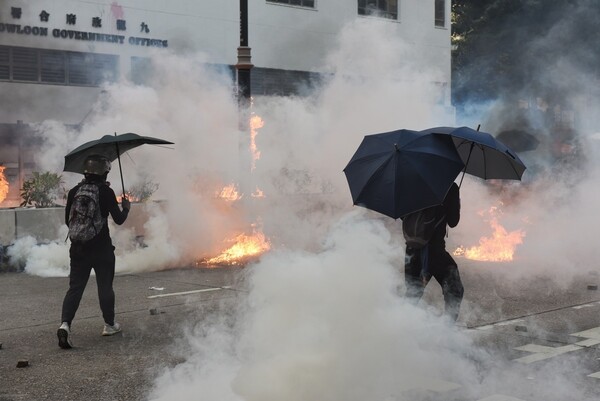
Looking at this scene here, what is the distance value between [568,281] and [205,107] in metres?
6.18

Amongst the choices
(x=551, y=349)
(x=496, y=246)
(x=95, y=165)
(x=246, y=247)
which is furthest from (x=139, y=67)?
(x=551, y=349)

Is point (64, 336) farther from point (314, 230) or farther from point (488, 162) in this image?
point (314, 230)

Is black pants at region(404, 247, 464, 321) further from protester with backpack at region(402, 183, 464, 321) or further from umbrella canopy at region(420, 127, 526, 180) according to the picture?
umbrella canopy at region(420, 127, 526, 180)

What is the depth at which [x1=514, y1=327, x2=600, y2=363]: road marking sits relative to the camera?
5.11 meters

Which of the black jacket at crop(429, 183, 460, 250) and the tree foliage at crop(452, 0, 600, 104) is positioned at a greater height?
the tree foliage at crop(452, 0, 600, 104)

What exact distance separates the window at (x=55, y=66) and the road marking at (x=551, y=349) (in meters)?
14.7

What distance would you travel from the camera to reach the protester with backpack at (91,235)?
18.8ft

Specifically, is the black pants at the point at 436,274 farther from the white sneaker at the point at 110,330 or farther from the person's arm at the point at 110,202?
the white sneaker at the point at 110,330

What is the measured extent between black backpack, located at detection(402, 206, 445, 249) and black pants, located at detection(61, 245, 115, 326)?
2.42 metres

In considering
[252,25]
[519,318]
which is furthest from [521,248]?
[252,25]

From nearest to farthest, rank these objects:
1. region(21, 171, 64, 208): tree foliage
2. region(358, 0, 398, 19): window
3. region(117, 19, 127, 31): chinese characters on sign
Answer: region(21, 171, 64, 208): tree foliage, region(117, 19, 127, 31): chinese characters on sign, region(358, 0, 398, 19): window

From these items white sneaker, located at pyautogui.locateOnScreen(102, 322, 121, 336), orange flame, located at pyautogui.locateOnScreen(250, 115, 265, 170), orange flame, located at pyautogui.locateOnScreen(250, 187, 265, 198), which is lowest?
white sneaker, located at pyautogui.locateOnScreen(102, 322, 121, 336)

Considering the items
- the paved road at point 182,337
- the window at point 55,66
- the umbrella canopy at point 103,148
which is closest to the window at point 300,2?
the window at point 55,66

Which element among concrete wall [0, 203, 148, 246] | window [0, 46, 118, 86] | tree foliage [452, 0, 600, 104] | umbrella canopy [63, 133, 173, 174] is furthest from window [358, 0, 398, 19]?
umbrella canopy [63, 133, 173, 174]
